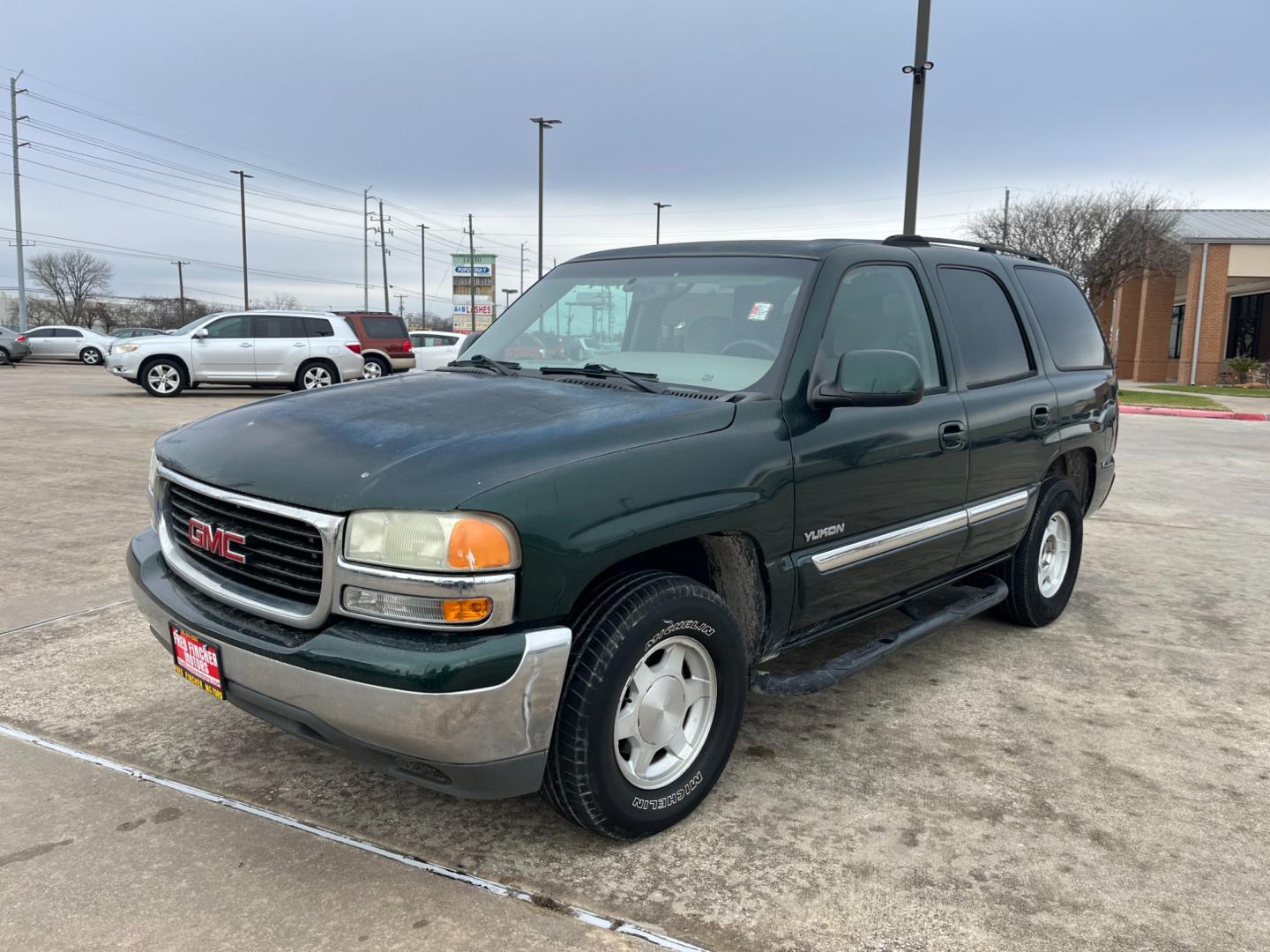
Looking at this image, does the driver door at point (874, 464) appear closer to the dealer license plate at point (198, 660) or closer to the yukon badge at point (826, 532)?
the yukon badge at point (826, 532)

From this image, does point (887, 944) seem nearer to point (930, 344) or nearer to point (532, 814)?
point (532, 814)

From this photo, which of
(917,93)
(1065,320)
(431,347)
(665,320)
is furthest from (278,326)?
(665,320)

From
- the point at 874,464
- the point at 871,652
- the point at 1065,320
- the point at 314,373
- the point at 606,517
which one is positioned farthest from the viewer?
the point at 314,373

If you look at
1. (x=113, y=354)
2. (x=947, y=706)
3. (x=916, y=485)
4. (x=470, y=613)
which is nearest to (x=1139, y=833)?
(x=947, y=706)

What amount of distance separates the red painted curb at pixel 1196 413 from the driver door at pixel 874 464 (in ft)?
59.4

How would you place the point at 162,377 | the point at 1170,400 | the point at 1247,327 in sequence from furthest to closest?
the point at 1247,327 → the point at 1170,400 → the point at 162,377

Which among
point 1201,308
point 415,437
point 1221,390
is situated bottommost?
point 1221,390

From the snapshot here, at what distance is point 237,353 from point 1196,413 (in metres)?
19.5

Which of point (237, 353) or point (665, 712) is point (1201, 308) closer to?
point (237, 353)

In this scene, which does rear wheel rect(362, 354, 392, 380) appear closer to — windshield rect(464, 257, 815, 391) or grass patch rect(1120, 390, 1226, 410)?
grass patch rect(1120, 390, 1226, 410)

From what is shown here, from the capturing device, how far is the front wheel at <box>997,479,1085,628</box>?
15.4 feet

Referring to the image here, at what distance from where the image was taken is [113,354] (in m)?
18.3

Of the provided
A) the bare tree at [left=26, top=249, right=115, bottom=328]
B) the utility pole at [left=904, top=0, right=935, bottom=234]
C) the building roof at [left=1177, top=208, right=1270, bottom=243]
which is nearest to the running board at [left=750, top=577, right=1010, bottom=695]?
the utility pole at [left=904, top=0, right=935, bottom=234]

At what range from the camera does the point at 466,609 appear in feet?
7.64
